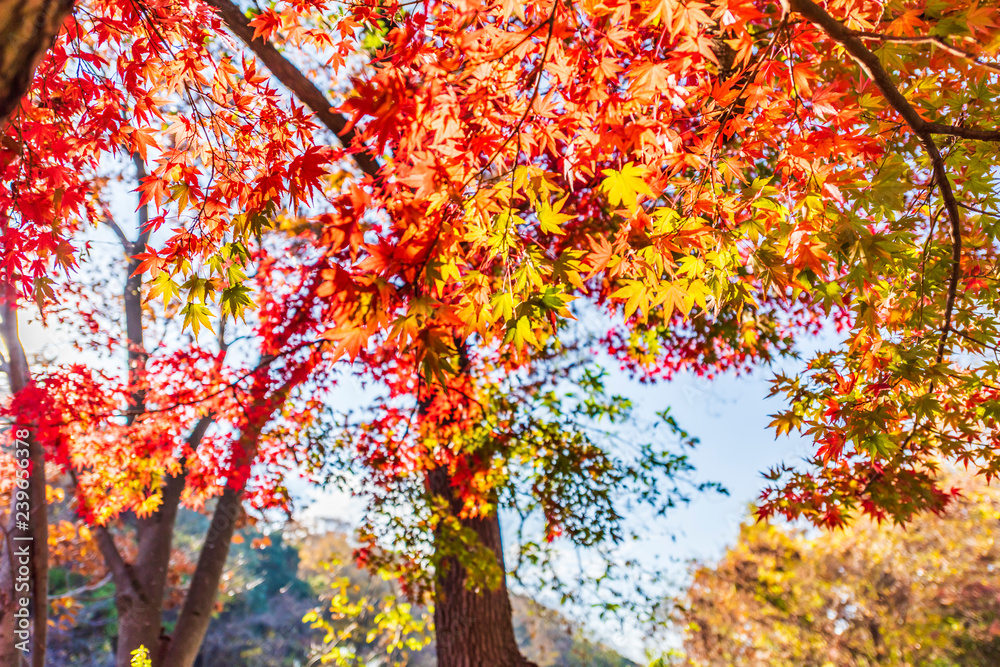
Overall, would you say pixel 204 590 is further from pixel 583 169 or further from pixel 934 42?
pixel 934 42

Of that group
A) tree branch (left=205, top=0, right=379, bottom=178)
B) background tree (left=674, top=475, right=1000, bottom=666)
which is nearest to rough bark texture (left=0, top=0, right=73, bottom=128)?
tree branch (left=205, top=0, right=379, bottom=178)

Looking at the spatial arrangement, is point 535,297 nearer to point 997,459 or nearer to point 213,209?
point 213,209

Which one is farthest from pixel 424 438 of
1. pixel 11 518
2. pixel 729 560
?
pixel 729 560

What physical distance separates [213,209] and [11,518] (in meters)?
Answer: 4.10

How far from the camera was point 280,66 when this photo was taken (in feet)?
10.2

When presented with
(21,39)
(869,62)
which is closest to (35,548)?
(21,39)

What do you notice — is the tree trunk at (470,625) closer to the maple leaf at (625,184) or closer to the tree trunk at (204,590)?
the tree trunk at (204,590)

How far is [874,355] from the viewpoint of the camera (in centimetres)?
224

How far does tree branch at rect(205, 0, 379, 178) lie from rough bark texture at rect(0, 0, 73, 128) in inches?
48.4
